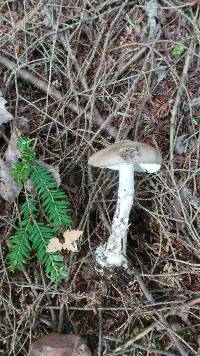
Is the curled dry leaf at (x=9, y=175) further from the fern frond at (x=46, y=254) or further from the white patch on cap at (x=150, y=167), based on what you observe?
the white patch on cap at (x=150, y=167)

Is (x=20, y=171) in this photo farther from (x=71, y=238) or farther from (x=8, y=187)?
(x=71, y=238)

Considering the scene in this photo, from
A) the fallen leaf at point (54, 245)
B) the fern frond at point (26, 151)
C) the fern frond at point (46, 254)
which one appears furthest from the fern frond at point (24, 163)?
the fallen leaf at point (54, 245)

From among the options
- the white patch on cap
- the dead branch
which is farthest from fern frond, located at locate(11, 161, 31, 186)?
the white patch on cap

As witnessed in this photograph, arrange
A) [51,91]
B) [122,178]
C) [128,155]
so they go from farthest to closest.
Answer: [51,91]
[122,178]
[128,155]

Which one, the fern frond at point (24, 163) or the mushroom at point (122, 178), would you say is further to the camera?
the fern frond at point (24, 163)

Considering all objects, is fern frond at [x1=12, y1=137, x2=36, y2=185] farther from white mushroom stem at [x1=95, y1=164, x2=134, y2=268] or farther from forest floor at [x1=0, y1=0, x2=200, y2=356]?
white mushroom stem at [x1=95, y1=164, x2=134, y2=268]

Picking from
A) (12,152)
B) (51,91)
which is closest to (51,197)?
(12,152)
